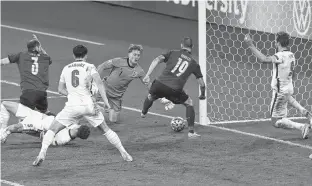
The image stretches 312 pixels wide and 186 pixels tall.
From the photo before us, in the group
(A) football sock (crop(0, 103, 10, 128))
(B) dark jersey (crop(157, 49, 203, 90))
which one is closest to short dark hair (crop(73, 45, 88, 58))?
(A) football sock (crop(0, 103, 10, 128))

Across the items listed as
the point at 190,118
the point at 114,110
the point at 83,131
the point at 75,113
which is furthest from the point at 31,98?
the point at 190,118

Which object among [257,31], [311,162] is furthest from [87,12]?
[311,162]

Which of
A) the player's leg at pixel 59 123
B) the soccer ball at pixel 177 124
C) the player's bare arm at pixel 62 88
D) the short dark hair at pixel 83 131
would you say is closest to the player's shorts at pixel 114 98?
the soccer ball at pixel 177 124

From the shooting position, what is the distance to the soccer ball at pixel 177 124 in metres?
15.4

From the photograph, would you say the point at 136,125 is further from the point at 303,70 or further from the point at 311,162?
the point at 303,70

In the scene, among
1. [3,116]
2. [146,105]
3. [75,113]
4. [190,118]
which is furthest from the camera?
[146,105]

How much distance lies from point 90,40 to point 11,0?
19.1ft

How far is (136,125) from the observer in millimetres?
16047

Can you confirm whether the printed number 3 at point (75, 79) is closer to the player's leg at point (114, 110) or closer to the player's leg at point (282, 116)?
the player's leg at point (114, 110)

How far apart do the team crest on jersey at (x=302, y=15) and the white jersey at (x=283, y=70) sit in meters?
5.60

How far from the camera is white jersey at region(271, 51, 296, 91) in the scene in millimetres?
14766

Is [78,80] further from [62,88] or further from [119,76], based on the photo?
[119,76]

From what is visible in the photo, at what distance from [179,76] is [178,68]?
0.49 ft

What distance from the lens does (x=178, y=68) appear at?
15.1m
